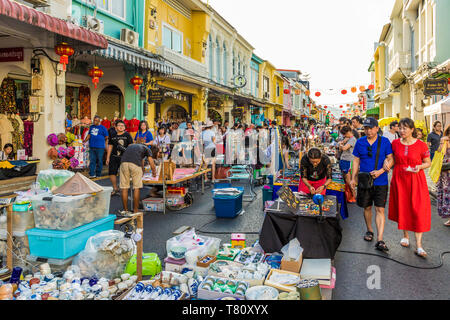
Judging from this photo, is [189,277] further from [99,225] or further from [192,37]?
[192,37]

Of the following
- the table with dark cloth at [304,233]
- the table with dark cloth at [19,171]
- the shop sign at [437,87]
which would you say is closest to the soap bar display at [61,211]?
the table with dark cloth at [304,233]

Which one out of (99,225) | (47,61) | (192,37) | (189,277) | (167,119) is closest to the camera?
(189,277)

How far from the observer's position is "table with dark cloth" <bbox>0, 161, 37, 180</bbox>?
859 centimetres

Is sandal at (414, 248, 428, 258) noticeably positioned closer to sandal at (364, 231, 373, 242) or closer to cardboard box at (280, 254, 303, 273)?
sandal at (364, 231, 373, 242)

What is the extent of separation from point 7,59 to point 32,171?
10.2 ft

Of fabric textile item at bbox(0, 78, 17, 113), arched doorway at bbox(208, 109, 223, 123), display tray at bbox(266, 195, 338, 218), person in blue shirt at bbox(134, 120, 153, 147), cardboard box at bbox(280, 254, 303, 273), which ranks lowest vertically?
cardboard box at bbox(280, 254, 303, 273)

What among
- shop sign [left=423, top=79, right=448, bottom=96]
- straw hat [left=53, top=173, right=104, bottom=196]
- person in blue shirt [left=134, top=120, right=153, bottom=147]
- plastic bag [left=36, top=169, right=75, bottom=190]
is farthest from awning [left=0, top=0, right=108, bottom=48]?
shop sign [left=423, top=79, right=448, bottom=96]

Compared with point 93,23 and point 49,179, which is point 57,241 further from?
point 93,23

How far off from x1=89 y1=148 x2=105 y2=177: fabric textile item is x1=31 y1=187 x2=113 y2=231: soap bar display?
6453 mm

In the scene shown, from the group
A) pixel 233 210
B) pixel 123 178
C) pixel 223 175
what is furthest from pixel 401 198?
pixel 223 175

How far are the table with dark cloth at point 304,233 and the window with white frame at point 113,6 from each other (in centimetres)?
1080

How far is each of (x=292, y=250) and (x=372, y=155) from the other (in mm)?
2247

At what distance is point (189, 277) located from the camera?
393 centimetres

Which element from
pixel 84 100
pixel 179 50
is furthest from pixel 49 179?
pixel 179 50
